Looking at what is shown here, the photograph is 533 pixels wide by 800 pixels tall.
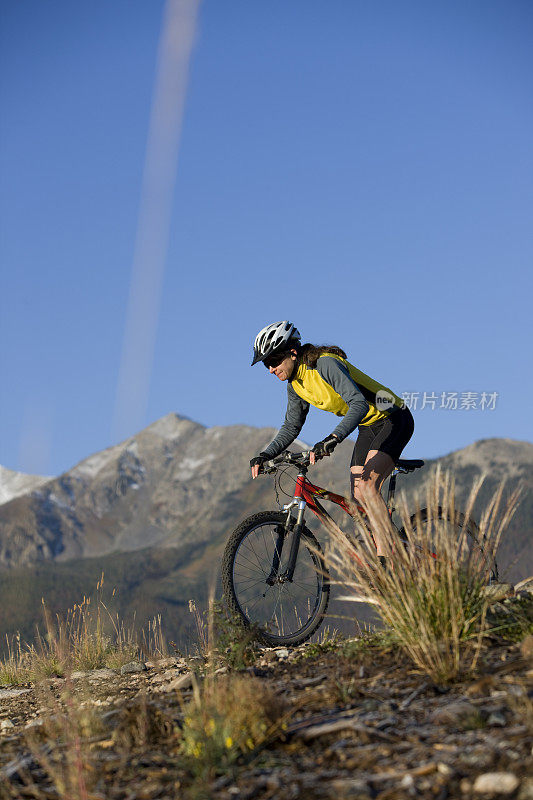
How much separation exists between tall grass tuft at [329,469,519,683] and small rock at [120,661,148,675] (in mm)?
3188

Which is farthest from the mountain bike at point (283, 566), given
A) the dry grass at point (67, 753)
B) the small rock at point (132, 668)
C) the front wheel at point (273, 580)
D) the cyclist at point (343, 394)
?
the dry grass at point (67, 753)

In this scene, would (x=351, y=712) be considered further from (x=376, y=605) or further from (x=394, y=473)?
(x=394, y=473)

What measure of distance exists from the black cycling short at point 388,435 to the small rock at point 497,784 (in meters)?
3.85

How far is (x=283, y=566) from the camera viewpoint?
6.53 meters

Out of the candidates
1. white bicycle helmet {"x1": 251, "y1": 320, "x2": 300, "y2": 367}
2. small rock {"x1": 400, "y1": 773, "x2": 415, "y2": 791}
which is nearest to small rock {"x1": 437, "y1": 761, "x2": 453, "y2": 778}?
small rock {"x1": 400, "y1": 773, "x2": 415, "y2": 791}

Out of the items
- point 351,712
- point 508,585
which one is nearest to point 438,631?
point 351,712

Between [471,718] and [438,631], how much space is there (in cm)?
113

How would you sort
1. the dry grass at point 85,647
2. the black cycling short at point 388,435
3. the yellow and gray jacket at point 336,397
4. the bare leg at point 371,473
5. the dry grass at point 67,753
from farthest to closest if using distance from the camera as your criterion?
the dry grass at point 85,647 → the black cycling short at point 388,435 → the bare leg at point 371,473 → the yellow and gray jacket at point 336,397 → the dry grass at point 67,753

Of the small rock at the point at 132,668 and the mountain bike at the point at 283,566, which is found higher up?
the mountain bike at the point at 283,566

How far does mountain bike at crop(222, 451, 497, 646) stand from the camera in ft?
A: 20.9

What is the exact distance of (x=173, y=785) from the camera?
3447 mm

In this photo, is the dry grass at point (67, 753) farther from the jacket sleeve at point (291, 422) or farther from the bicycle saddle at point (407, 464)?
the bicycle saddle at point (407, 464)

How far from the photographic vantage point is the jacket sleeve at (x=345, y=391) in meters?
6.30

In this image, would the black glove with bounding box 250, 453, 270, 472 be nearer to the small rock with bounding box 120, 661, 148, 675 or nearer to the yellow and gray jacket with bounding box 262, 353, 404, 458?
the yellow and gray jacket with bounding box 262, 353, 404, 458
